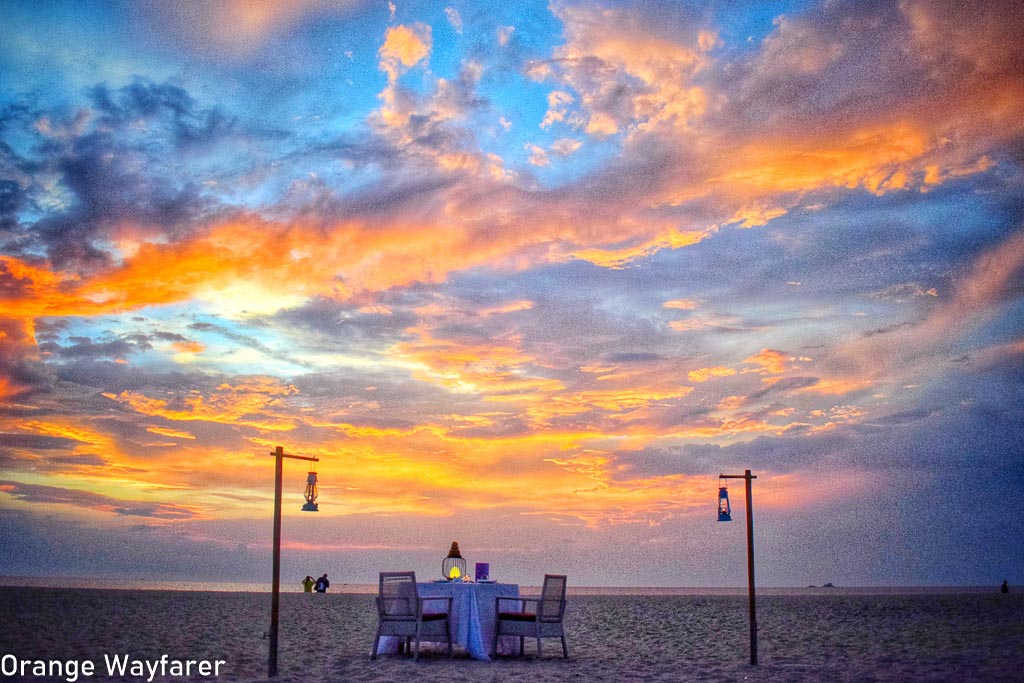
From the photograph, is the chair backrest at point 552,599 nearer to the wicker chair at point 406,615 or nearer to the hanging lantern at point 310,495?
the wicker chair at point 406,615

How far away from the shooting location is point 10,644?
1222cm

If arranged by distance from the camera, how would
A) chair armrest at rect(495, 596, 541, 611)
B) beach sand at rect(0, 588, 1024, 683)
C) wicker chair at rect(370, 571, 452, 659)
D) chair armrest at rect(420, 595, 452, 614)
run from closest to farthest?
1. beach sand at rect(0, 588, 1024, 683)
2. wicker chair at rect(370, 571, 452, 659)
3. chair armrest at rect(420, 595, 452, 614)
4. chair armrest at rect(495, 596, 541, 611)

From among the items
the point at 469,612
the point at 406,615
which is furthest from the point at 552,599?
the point at 406,615

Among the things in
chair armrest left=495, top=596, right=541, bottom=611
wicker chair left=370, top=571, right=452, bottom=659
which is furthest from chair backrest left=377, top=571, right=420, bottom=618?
chair armrest left=495, top=596, right=541, bottom=611

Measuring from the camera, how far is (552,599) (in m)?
11.5

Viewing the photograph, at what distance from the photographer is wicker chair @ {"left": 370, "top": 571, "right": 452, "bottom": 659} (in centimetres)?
1098

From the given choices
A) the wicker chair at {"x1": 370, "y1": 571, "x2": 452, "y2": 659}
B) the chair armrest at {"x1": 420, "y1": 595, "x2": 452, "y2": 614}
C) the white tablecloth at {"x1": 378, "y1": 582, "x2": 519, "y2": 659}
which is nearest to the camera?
the wicker chair at {"x1": 370, "y1": 571, "x2": 452, "y2": 659}

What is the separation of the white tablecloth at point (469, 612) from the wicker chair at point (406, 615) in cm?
28

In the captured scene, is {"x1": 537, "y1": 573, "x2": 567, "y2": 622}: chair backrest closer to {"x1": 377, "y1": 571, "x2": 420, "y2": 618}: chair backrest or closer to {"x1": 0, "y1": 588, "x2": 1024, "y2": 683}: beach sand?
{"x1": 0, "y1": 588, "x2": 1024, "y2": 683}: beach sand

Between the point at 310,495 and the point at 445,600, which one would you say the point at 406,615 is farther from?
the point at 310,495

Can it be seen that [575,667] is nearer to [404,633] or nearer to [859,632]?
[404,633]

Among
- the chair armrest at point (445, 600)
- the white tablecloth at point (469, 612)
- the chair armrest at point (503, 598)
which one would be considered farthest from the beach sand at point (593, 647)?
the chair armrest at point (503, 598)

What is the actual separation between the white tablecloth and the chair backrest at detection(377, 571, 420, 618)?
48cm

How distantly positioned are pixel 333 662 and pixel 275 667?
6.13 feet
